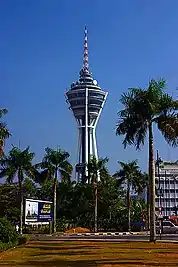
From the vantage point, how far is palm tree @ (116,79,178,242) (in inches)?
1241

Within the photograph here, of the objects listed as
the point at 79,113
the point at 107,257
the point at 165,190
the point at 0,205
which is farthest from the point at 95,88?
the point at 107,257

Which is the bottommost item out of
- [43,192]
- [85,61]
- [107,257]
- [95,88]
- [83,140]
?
[107,257]

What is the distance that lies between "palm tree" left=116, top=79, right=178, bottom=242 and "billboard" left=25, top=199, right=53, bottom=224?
23248 millimetres

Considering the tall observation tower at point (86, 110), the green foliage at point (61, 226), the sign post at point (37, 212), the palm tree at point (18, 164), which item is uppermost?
the tall observation tower at point (86, 110)

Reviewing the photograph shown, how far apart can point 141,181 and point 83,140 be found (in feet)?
304

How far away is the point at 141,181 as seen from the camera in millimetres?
67562

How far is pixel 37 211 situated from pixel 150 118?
26923 mm

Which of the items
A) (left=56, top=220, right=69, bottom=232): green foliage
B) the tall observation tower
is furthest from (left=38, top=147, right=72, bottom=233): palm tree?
the tall observation tower

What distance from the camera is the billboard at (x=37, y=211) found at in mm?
53062

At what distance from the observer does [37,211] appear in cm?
5497

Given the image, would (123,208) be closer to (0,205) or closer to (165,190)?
(0,205)

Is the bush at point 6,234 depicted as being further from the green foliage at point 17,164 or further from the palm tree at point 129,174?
the palm tree at point 129,174

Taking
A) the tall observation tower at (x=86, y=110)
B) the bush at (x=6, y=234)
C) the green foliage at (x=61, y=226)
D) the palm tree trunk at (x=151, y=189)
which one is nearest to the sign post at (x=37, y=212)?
the green foliage at (x=61, y=226)

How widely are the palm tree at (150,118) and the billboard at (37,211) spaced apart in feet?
76.3
